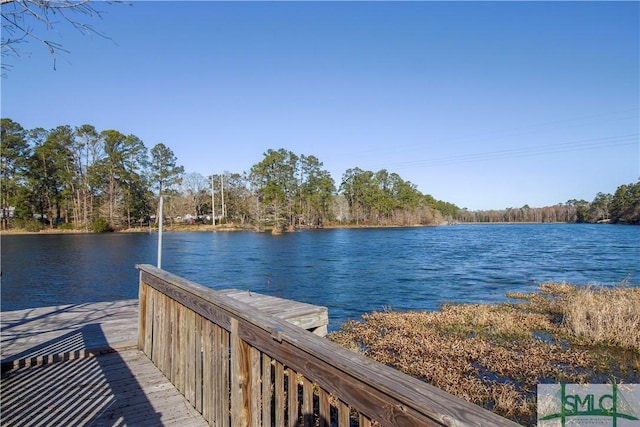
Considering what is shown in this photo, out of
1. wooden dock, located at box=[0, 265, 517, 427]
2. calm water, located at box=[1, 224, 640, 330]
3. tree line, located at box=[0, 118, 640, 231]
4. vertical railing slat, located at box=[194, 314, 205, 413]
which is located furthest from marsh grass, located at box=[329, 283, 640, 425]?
tree line, located at box=[0, 118, 640, 231]

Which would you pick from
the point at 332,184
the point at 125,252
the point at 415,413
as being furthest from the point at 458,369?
the point at 332,184

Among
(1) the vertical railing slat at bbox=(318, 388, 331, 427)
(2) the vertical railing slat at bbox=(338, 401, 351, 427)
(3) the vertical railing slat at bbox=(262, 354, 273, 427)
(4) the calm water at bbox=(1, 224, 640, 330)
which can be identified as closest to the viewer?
(2) the vertical railing slat at bbox=(338, 401, 351, 427)

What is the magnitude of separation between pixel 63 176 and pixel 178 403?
59.0 meters

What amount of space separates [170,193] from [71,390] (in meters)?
63.7

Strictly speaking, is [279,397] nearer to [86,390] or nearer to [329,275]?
[86,390]

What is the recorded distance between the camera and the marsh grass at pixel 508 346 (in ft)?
17.2

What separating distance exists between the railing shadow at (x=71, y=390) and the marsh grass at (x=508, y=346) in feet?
12.1

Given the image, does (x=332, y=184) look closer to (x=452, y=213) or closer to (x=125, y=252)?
(x=125, y=252)

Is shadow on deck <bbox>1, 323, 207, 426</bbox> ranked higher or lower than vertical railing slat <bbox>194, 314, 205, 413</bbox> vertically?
lower

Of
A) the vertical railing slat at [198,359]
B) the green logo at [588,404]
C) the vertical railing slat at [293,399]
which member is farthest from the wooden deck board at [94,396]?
the green logo at [588,404]

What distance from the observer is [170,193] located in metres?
63.0

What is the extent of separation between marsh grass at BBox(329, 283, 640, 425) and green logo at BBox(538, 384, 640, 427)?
0.16 meters

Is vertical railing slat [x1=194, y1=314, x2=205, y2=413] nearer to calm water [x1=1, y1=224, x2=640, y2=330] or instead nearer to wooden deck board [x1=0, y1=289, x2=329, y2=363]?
wooden deck board [x1=0, y1=289, x2=329, y2=363]

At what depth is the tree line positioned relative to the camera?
50031mm
